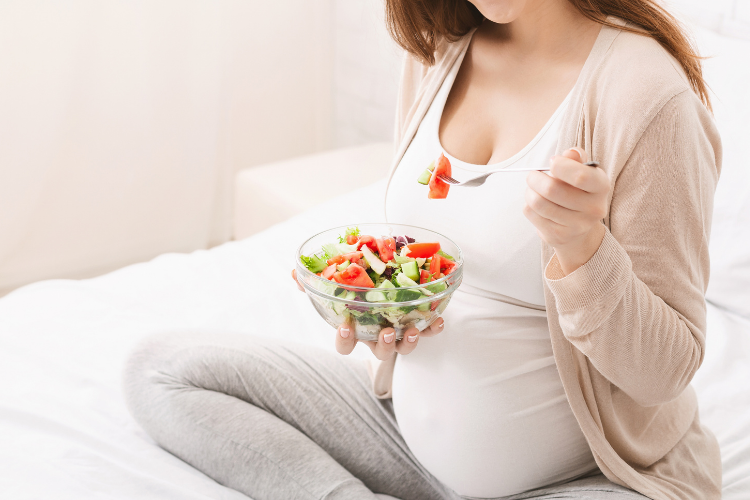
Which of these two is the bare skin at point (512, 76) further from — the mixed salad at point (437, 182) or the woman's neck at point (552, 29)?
the mixed salad at point (437, 182)

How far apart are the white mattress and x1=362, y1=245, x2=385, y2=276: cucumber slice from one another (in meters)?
0.45

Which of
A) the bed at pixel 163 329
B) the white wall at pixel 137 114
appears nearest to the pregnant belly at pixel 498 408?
the bed at pixel 163 329

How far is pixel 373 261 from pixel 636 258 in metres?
0.31

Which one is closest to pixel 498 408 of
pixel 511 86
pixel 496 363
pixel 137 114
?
pixel 496 363

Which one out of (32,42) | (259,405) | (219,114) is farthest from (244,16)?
(259,405)

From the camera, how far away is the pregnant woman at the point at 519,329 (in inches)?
30.6

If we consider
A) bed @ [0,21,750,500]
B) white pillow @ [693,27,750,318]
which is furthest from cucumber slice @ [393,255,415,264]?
white pillow @ [693,27,750,318]

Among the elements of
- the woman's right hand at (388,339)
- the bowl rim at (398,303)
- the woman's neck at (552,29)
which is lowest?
the woman's right hand at (388,339)

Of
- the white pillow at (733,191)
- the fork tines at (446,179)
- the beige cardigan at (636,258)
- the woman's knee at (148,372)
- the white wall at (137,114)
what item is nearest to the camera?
the beige cardigan at (636,258)

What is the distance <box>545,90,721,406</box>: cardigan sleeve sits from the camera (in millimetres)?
747

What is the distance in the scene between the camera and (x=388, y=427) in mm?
1066

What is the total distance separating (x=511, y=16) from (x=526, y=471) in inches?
24.0

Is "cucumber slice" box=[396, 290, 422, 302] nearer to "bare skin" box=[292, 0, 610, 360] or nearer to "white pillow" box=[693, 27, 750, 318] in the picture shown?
"bare skin" box=[292, 0, 610, 360]

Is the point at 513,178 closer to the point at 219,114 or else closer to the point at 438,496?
the point at 438,496
